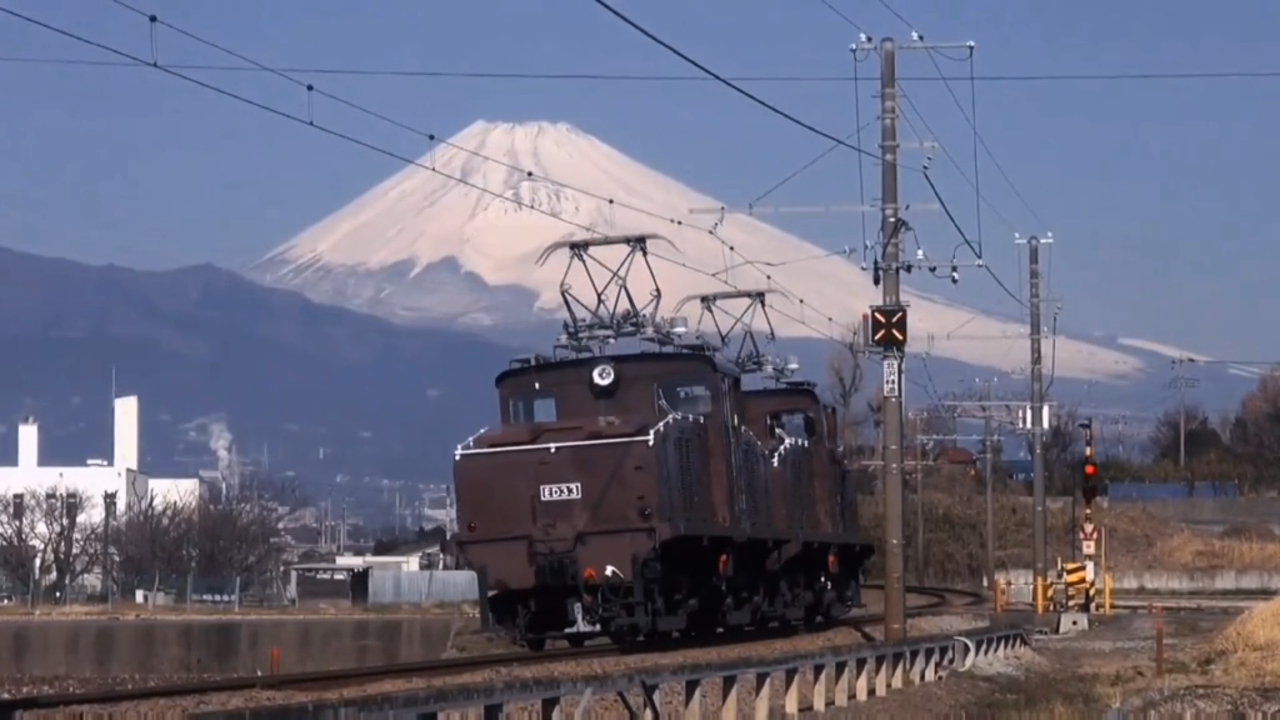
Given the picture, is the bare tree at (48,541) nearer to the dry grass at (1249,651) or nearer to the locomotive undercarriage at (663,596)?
the locomotive undercarriage at (663,596)

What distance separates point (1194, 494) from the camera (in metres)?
111

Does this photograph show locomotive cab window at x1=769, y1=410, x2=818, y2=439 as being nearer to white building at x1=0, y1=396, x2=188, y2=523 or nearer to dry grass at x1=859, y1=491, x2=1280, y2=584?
dry grass at x1=859, y1=491, x2=1280, y2=584

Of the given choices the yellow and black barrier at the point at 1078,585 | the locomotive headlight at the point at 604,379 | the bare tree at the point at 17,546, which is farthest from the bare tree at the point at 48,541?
the locomotive headlight at the point at 604,379

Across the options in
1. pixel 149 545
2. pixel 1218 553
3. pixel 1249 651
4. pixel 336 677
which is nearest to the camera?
pixel 336 677

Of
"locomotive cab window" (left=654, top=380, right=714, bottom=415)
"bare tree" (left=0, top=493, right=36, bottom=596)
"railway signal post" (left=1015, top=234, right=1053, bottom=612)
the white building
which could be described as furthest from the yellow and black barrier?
the white building

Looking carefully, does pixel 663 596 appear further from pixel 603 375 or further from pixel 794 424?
pixel 794 424

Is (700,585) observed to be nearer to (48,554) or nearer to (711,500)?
(711,500)

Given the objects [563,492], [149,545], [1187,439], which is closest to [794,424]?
[563,492]

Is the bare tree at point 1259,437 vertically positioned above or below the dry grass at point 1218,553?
above

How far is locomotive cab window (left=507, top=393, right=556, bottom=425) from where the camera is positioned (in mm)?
28859

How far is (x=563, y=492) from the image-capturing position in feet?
88.3

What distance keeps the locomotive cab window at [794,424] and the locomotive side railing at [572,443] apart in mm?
5810

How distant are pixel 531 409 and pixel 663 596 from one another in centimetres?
361

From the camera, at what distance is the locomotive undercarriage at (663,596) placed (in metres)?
26.8
